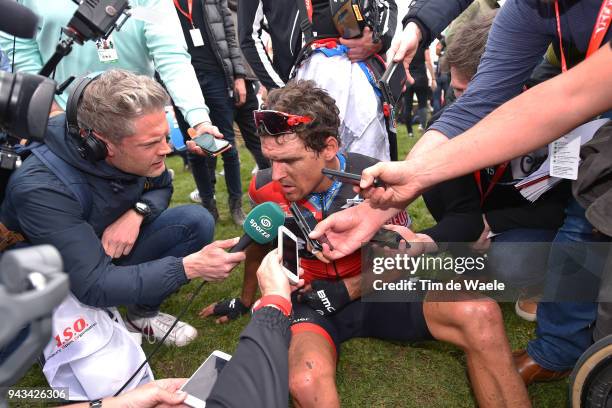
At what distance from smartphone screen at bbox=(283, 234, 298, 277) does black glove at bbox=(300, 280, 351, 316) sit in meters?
0.66

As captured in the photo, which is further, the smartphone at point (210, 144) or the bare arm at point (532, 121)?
the smartphone at point (210, 144)

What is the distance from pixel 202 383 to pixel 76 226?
1016 mm

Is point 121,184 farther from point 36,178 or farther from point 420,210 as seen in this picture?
point 420,210

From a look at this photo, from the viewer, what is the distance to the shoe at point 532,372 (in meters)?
2.55

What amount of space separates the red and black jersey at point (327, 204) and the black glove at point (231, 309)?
0.79 metres

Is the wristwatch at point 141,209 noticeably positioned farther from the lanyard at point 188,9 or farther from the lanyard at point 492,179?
the lanyard at point 188,9

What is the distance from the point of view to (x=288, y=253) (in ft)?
6.81

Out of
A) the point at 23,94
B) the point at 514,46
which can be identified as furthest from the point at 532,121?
the point at 23,94

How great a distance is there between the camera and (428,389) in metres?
2.72

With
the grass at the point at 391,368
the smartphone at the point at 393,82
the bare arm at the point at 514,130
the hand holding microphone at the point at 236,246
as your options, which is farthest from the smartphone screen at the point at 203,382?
the smartphone at the point at 393,82

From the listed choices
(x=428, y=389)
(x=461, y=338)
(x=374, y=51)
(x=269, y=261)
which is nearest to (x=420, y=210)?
(x=374, y=51)

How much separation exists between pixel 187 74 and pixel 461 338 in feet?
7.88

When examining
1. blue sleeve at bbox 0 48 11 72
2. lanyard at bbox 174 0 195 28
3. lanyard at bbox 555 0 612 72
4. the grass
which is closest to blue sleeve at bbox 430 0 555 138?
lanyard at bbox 555 0 612 72

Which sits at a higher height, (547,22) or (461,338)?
(547,22)
